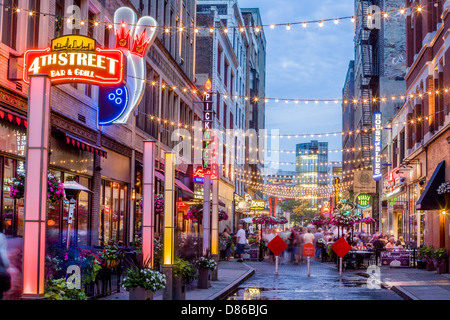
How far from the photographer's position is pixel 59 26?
19.9m

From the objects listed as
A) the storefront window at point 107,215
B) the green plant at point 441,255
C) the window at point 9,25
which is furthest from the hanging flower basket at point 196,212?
the window at point 9,25

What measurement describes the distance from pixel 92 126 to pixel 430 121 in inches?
603

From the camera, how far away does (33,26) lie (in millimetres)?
18078

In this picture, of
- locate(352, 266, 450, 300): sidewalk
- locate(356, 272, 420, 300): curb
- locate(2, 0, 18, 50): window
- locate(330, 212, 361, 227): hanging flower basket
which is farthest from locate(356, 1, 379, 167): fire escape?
locate(2, 0, 18, 50): window

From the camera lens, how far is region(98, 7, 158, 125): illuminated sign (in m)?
23.1

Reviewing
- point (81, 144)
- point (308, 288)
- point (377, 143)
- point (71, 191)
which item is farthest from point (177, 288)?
point (377, 143)

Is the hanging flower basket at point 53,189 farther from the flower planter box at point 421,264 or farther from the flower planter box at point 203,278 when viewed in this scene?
the flower planter box at point 421,264

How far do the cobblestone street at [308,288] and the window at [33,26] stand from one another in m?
8.88

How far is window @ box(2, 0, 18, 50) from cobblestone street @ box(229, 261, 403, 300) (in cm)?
867

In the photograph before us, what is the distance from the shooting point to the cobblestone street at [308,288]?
16.8 meters

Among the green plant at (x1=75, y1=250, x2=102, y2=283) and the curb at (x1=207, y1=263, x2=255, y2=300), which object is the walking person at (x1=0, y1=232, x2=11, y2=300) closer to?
the green plant at (x1=75, y1=250, x2=102, y2=283)

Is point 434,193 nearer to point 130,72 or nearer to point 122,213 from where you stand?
point 122,213
